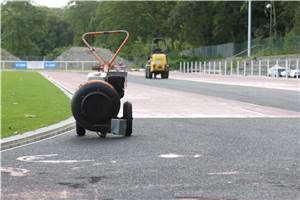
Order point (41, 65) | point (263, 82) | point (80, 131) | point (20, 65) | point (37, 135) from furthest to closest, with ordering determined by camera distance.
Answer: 1. point (41, 65)
2. point (20, 65)
3. point (263, 82)
4. point (80, 131)
5. point (37, 135)

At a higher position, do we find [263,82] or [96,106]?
[96,106]

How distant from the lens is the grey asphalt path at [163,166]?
24.5 ft

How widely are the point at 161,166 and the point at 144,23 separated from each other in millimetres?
120519

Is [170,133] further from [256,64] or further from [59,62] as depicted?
[59,62]

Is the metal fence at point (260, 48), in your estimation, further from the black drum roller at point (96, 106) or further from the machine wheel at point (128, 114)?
the black drum roller at point (96, 106)

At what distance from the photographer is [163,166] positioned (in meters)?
9.11

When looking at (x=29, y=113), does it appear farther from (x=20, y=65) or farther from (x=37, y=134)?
(x=20, y=65)

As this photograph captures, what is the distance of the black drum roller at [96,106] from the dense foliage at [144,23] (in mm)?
64812

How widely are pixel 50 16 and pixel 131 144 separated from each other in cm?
16950

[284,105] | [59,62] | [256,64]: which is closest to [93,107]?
[284,105]

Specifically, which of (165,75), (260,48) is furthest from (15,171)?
(260,48)

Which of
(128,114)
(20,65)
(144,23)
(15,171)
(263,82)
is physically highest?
(144,23)

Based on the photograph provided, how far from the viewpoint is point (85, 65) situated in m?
117

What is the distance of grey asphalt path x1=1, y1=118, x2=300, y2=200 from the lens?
746cm
